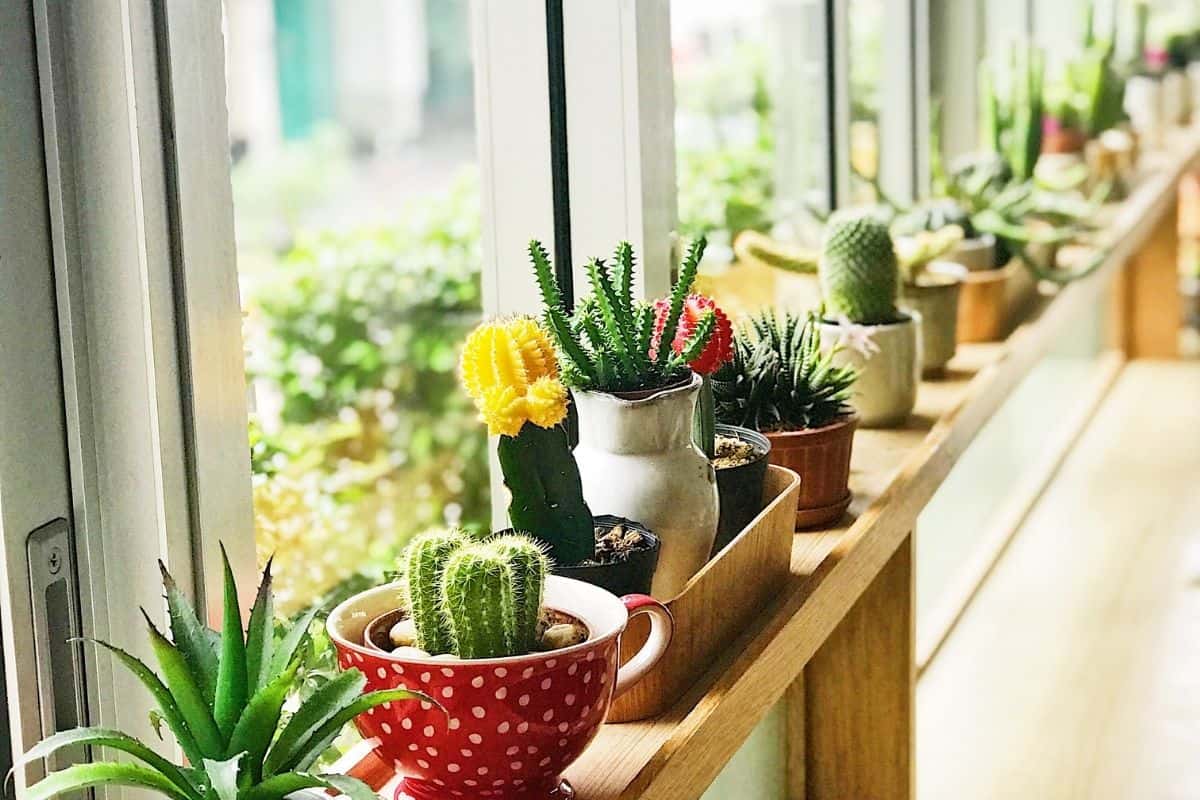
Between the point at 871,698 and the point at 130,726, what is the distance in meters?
1.00

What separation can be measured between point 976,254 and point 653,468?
136 cm

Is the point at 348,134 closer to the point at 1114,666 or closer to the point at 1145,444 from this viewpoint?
the point at 1145,444

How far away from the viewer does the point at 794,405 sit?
60.0 inches

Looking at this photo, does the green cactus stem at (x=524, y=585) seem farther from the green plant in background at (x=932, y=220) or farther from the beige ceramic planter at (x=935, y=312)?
the green plant in background at (x=932, y=220)

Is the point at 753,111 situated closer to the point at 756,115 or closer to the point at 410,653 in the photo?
Result: the point at 756,115

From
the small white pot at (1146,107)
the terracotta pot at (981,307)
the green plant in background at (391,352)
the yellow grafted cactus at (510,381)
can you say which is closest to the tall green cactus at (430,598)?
the yellow grafted cactus at (510,381)

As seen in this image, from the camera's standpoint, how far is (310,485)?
140 cm

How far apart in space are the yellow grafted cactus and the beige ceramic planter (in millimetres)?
1095

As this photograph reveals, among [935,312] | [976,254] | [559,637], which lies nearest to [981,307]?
[976,254]

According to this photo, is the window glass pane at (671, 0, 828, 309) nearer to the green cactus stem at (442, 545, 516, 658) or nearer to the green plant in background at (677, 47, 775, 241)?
the green plant in background at (677, 47, 775, 241)

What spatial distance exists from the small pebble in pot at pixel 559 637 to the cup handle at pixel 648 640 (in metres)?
0.05

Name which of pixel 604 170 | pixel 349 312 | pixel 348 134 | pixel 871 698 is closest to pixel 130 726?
pixel 604 170

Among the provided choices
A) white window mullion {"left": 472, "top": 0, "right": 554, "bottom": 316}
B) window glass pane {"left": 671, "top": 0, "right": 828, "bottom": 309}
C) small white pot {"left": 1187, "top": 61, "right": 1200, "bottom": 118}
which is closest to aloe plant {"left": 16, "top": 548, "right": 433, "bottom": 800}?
white window mullion {"left": 472, "top": 0, "right": 554, "bottom": 316}

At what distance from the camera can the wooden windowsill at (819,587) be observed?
106 centimetres
